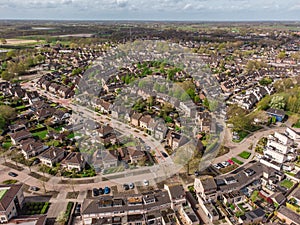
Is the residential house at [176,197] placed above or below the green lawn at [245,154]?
above

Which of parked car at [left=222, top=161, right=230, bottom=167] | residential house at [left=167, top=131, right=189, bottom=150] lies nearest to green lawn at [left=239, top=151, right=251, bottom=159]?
parked car at [left=222, top=161, right=230, bottom=167]

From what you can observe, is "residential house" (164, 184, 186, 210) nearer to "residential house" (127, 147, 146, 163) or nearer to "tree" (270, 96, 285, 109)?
"residential house" (127, 147, 146, 163)

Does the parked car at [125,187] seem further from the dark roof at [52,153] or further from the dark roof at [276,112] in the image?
the dark roof at [276,112]

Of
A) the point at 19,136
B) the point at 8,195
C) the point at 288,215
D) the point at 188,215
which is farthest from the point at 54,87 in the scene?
the point at 288,215

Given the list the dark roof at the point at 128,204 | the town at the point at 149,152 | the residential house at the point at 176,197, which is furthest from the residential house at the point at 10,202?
the residential house at the point at 176,197

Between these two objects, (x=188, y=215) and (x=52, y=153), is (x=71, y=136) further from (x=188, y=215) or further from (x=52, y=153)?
(x=188, y=215)

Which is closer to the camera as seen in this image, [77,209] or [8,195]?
[8,195]
